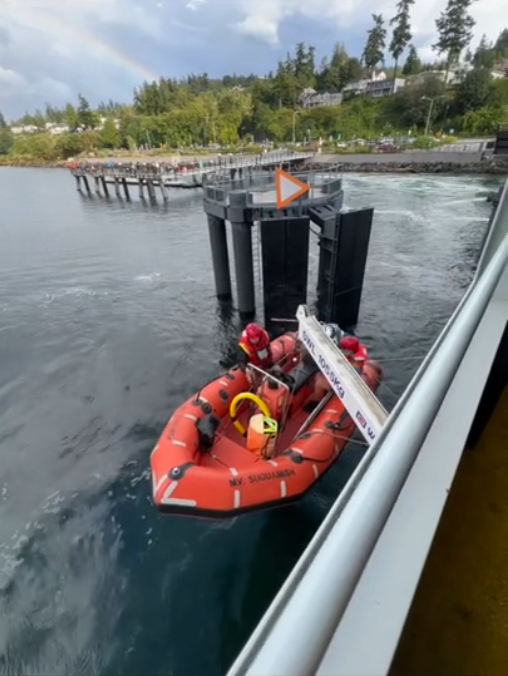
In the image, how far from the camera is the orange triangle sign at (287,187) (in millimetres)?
7570

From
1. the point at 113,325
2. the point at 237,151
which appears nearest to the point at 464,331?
the point at 113,325

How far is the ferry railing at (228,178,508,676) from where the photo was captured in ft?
1.94

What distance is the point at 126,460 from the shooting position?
609cm

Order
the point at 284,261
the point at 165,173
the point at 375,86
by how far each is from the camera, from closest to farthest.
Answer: the point at 284,261 < the point at 165,173 < the point at 375,86

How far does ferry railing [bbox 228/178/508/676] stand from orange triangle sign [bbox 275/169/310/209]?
7021 mm

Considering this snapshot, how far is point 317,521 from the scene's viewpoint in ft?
16.3

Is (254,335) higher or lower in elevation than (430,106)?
lower

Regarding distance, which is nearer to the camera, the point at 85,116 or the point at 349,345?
the point at 349,345

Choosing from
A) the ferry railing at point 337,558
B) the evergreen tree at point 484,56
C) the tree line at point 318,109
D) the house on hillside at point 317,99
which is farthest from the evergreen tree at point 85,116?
the ferry railing at point 337,558

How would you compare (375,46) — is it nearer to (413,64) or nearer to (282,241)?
(413,64)

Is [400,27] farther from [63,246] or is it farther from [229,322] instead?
[229,322]

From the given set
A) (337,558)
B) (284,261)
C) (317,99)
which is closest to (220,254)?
(284,261)

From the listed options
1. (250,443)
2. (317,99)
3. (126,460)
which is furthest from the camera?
(317,99)

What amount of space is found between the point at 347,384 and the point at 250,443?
1710 mm
